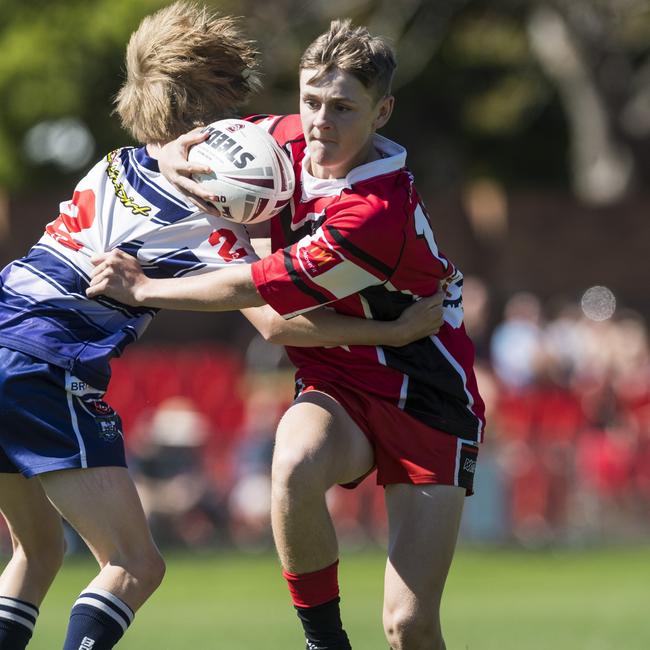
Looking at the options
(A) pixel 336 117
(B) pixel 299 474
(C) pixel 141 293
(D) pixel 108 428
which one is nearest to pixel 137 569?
(D) pixel 108 428

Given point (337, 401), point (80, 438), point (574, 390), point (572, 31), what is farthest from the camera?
point (572, 31)

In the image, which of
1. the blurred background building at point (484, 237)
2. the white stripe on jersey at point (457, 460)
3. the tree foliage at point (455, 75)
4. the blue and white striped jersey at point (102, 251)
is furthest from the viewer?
the tree foliage at point (455, 75)

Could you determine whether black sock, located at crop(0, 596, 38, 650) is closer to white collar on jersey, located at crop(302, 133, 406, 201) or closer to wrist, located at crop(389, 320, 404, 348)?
wrist, located at crop(389, 320, 404, 348)

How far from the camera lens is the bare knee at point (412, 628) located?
521 cm

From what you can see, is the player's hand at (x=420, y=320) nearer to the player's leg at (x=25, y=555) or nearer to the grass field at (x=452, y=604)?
the player's leg at (x=25, y=555)

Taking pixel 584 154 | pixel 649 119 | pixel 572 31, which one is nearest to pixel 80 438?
pixel 572 31

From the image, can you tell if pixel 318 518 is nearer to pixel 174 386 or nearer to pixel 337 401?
pixel 337 401

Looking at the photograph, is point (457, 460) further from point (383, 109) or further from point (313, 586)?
point (383, 109)

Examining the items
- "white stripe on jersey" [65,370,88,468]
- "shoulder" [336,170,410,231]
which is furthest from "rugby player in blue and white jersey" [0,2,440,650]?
"shoulder" [336,170,410,231]

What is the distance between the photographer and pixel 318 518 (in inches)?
204

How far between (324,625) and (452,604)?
535 centimetres

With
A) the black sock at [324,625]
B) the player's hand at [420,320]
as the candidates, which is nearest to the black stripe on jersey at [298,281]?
the player's hand at [420,320]

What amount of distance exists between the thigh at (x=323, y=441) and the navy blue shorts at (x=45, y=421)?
0.61 metres

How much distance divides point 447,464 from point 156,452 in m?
7.79
